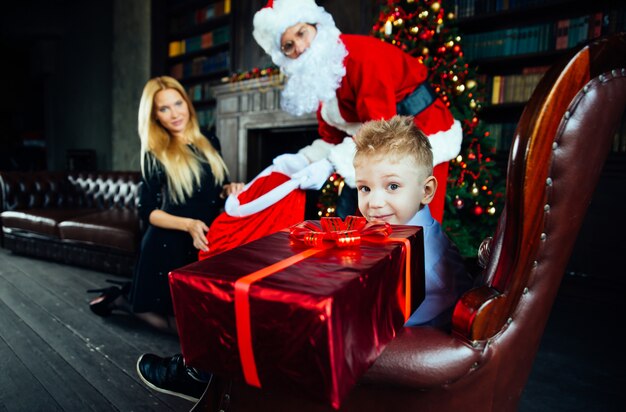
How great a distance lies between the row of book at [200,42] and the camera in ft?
17.6

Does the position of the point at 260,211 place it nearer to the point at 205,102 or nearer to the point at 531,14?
the point at 531,14

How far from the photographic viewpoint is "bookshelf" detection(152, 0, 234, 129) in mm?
5414

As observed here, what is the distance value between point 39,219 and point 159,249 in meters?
2.19

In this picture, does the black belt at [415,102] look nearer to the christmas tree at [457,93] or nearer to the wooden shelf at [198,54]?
the christmas tree at [457,93]

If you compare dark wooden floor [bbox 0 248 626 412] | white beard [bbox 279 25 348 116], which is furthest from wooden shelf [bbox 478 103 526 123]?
white beard [bbox 279 25 348 116]

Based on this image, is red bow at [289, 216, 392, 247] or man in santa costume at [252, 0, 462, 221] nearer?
red bow at [289, 216, 392, 247]

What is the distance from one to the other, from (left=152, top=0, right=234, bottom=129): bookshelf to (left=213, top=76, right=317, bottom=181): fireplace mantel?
55 cm

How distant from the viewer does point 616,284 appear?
2.74 meters

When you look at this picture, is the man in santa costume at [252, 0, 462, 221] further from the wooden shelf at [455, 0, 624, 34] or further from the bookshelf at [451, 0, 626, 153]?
the wooden shelf at [455, 0, 624, 34]

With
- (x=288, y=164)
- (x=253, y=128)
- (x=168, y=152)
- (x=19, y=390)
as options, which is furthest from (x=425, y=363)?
(x=253, y=128)

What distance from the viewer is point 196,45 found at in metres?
5.84

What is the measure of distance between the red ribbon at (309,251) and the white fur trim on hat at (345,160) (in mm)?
802

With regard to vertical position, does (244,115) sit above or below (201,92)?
below

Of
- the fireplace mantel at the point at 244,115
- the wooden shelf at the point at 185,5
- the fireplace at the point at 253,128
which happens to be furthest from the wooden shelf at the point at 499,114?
the wooden shelf at the point at 185,5
